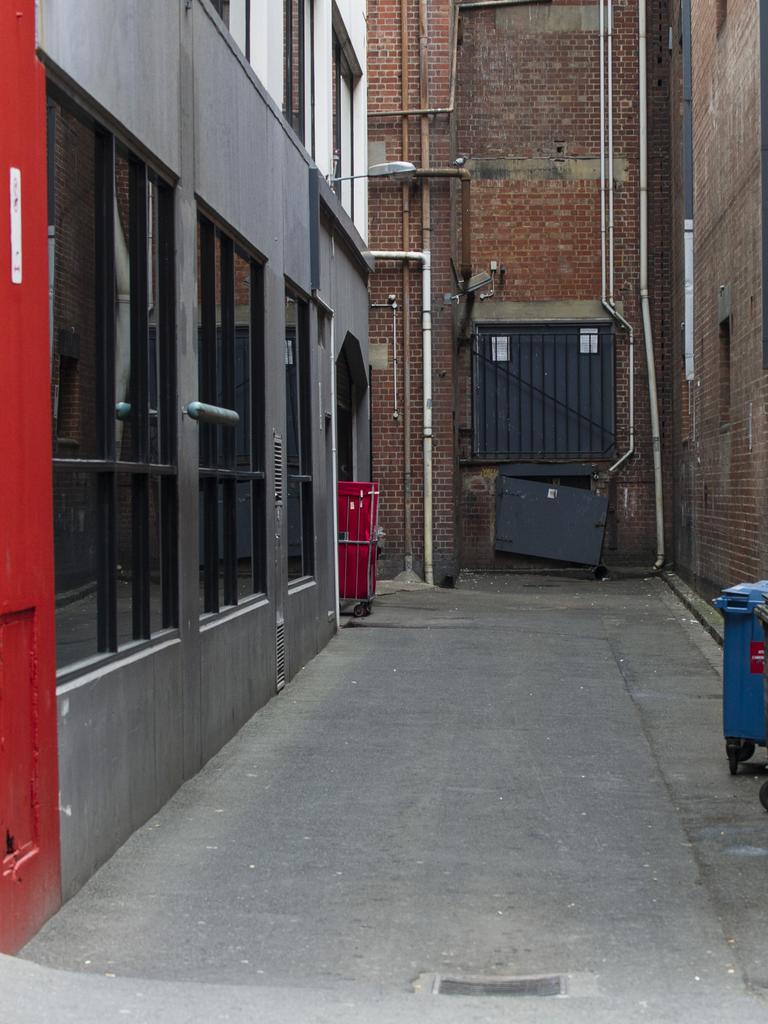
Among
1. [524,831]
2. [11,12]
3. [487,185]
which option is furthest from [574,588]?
[11,12]

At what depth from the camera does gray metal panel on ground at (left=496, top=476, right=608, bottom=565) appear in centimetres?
2373

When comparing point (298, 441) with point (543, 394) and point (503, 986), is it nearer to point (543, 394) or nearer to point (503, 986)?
point (503, 986)

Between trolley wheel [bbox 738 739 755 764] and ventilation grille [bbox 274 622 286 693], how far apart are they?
4.17m

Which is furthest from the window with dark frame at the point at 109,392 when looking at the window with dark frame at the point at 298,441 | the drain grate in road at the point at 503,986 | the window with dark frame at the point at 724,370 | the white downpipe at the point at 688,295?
the white downpipe at the point at 688,295

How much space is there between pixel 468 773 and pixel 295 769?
102 centimetres

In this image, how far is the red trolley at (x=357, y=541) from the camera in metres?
16.9

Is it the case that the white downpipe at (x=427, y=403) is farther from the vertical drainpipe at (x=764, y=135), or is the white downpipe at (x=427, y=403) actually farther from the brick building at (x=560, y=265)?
the vertical drainpipe at (x=764, y=135)

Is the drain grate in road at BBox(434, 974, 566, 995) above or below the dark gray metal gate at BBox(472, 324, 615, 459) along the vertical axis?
below

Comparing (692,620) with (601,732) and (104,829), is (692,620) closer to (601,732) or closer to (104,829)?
(601,732)

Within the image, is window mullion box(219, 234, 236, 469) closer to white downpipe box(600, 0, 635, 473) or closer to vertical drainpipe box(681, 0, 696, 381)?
vertical drainpipe box(681, 0, 696, 381)

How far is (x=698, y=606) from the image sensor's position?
58.2ft

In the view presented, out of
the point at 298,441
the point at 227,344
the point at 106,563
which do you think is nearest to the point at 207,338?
the point at 227,344

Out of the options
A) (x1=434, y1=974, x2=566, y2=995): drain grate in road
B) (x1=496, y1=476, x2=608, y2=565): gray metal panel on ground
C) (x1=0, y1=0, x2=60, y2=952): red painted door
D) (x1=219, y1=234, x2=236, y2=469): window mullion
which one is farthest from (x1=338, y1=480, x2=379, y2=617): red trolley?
(x1=434, y1=974, x2=566, y2=995): drain grate in road

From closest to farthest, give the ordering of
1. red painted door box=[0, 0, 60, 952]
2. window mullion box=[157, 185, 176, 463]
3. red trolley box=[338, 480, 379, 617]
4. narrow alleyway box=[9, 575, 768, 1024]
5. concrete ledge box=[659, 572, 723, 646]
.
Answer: narrow alleyway box=[9, 575, 768, 1024] → red painted door box=[0, 0, 60, 952] → window mullion box=[157, 185, 176, 463] → concrete ledge box=[659, 572, 723, 646] → red trolley box=[338, 480, 379, 617]
